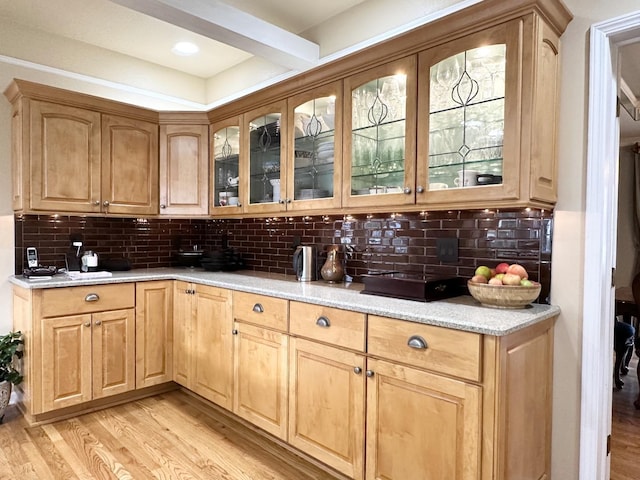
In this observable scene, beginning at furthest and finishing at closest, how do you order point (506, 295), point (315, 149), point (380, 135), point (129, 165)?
point (129, 165), point (315, 149), point (380, 135), point (506, 295)

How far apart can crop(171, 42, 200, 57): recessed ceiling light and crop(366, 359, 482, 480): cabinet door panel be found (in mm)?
2758

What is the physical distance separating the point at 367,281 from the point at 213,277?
4.25 ft

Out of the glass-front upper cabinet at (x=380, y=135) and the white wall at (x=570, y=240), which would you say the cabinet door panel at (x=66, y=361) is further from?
the white wall at (x=570, y=240)

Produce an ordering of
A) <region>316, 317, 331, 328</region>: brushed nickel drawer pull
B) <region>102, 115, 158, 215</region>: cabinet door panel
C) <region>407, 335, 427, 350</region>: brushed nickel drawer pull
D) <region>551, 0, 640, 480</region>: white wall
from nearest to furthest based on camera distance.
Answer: <region>407, 335, 427, 350</region>: brushed nickel drawer pull < <region>551, 0, 640, 480</region>: white wall < <region>316, 317, 331, 328</region>: brushed nickel drawer pull < <region>102, 115, 158, 215</region>: cabinet door panel

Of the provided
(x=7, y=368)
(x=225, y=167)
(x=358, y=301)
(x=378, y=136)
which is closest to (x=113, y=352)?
(x=7, y=368)

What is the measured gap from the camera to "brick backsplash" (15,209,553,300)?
2.10 meters

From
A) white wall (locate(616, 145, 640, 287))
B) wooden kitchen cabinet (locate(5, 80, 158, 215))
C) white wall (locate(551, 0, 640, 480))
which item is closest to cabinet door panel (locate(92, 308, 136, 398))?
wooden kitchen cabinet (locate(5, 80, 158, 215))

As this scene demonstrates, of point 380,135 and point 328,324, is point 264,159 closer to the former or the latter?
point 380,135

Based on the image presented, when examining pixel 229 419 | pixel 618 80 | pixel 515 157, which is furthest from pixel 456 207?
pixel 229 419

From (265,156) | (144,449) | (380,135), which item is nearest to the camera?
(380,135)

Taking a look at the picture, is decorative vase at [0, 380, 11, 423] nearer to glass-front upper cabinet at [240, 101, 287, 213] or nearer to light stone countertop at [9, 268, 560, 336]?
light stone countertop at [9, 268, 560, 336]

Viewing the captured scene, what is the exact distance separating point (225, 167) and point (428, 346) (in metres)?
2.31

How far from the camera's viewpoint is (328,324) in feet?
A: 6.76

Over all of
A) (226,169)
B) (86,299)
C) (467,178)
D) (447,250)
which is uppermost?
(226,169)
